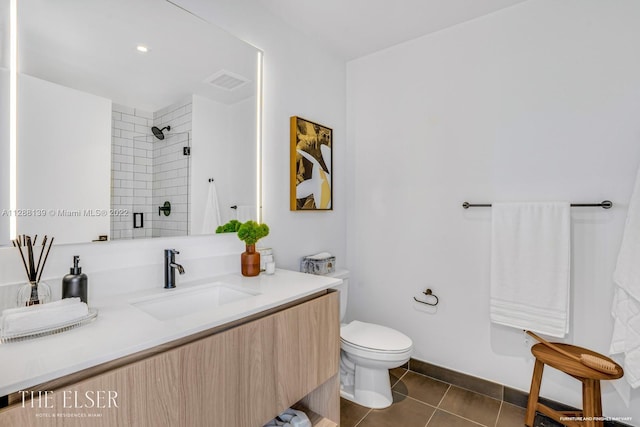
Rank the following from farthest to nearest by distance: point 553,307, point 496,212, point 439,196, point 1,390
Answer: point 439,196 → point 496,212 → point 553,307 → point 1,390

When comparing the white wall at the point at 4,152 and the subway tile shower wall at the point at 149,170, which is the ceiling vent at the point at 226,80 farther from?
the white wall at the point at 4,152

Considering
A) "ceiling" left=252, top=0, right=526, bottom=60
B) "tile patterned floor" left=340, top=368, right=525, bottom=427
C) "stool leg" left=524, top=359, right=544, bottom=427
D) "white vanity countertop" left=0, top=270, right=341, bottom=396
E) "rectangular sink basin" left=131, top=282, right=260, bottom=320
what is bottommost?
"tile patterned floor" left=340, top=368, right=525, bottom=427

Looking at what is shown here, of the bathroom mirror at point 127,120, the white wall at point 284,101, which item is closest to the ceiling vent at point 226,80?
the bathroom mirror at point 127,120

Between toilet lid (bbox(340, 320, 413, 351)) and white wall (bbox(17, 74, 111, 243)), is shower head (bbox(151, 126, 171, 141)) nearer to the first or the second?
white wall (bbox(17, 74, 111, 243))

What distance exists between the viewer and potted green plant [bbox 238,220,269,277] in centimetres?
168

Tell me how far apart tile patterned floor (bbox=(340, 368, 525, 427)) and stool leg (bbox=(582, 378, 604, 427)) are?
360 millimetres

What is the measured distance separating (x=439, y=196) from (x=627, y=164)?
961 millimetres

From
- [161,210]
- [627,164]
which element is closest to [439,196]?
[627,164]

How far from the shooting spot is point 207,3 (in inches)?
64.3

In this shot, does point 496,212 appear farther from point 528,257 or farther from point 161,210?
point 161,210

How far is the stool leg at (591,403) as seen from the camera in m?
1.47

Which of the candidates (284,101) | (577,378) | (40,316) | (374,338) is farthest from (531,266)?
(40,316)

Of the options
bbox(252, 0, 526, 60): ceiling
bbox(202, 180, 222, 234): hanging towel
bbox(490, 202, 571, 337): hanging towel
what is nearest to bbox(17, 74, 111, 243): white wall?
bbox(202, 180, 222, 234): hanging towel

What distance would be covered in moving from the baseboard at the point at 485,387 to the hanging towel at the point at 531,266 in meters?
0.43
